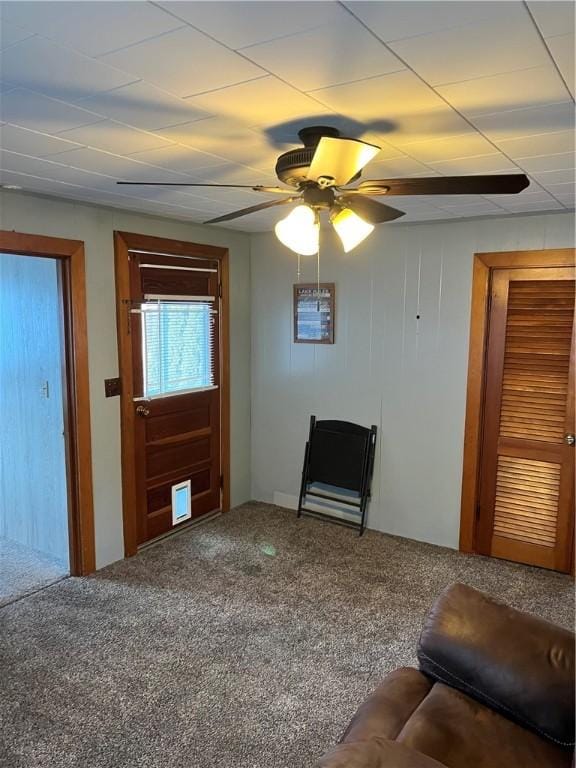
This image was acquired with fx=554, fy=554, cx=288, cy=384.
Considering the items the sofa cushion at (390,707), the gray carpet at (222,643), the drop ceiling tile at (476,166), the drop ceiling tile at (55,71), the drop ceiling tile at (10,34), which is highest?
the drop ceiling tile at (476,166)

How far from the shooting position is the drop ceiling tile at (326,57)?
1249mm

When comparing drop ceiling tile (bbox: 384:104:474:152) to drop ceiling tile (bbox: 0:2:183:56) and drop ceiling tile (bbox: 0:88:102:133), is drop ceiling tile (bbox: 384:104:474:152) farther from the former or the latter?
drop ceiling tile (bbox: 0:88:102:133)

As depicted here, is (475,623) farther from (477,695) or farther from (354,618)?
(354,618)

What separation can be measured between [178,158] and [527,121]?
1297mm

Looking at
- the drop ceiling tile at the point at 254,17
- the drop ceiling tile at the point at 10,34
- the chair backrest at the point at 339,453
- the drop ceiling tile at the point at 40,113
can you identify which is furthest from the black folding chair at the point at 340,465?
the drop ceiling tile at the point at 10,34

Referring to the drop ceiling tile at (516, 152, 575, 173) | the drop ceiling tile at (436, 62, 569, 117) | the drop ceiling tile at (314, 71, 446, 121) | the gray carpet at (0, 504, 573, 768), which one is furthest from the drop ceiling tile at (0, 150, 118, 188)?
the gray carpet at (0, 504, 573, 768)

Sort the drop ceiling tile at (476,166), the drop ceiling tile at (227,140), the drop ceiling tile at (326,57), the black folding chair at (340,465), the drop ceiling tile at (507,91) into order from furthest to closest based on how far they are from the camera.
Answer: the black folding chair at (340,465) < the drop ceiling tile at (476,166) < the drop ceiling tile at (227,140) < the drop ceiling tile at (507,91) < the drop ceiling tile at (326,57)

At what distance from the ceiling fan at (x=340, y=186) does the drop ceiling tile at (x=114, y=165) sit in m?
0.50

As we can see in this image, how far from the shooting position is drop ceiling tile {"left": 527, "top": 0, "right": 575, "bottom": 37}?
1117mm

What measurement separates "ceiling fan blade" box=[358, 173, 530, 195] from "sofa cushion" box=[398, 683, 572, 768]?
160cm

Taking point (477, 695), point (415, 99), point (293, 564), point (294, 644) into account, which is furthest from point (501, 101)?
point (293, 564)

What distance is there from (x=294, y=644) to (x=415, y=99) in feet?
8.04

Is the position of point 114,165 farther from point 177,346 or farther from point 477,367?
point 477,367

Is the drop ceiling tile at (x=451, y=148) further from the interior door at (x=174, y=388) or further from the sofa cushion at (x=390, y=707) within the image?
the interior door at (x=174, y=388)
